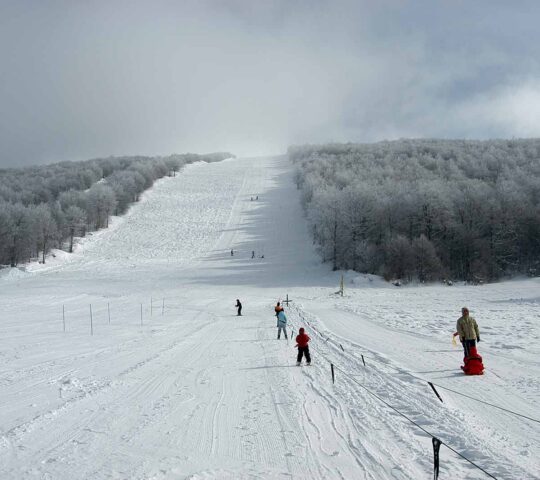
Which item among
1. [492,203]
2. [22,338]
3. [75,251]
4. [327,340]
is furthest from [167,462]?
[75,251]

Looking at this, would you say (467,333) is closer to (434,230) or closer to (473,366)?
(473,366)

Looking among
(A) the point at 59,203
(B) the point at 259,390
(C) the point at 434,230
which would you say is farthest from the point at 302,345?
(A) the point at 59,203

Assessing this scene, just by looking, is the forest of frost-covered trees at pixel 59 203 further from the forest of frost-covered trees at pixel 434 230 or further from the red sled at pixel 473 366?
the red sled at pixel 473 366

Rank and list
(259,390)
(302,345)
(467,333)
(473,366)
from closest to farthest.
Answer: (259,390), (473,366), (467,333), (302,345)

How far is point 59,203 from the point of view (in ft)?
279

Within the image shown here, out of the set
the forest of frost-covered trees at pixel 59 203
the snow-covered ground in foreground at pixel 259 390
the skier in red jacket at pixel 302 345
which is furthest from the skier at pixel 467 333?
the forest of frost-covered trees at pixel 59 203

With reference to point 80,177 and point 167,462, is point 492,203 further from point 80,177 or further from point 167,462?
point 80,177

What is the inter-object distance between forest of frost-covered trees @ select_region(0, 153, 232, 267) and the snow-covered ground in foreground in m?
32.8

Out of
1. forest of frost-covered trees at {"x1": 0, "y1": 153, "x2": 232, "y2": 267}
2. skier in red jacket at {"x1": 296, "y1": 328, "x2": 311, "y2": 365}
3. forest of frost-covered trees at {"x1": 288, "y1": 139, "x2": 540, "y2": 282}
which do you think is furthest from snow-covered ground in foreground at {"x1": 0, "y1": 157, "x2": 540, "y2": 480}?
forest of frost-covered trees at {"x1": 0, "y1": 153, "x2": 232, "y2": 267}

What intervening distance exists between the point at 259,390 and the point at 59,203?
277ft

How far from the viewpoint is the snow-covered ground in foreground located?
23.4 feet

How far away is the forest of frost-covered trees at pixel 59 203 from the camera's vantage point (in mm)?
67250

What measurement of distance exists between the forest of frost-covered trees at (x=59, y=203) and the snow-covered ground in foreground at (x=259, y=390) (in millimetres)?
32778

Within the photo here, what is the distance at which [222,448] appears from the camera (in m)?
7.68
